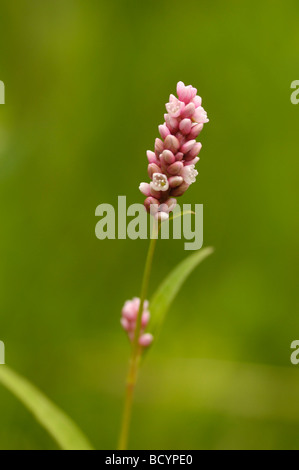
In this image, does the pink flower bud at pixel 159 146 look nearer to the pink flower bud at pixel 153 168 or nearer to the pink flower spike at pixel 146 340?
the pink flower bud at pixel 153 168

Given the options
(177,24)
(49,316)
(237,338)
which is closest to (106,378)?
(49,316)

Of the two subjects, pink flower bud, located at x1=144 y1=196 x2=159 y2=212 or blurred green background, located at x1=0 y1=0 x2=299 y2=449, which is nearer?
pink flower bud, located at x1=144 y1=196 x2=159 y2=212

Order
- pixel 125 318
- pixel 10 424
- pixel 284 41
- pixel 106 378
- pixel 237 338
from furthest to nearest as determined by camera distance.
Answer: pixel 284 41 < pixel 237 338 < pixel 106 378 < pixel 10 424 < pixel 125 318

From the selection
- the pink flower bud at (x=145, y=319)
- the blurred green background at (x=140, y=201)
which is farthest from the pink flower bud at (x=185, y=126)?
the blurred green background at (x=140, y=201)

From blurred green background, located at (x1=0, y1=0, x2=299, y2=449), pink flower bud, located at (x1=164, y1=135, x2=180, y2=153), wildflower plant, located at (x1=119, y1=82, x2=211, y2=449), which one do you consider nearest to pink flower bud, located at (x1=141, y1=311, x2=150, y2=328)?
wildflower plant, located at (x1=119, y1=82, x2=211, y2=449)

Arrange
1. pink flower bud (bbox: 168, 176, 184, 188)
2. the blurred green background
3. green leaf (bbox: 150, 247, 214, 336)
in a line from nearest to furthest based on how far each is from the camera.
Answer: pink flower bud (bbox: 168, 176, 184, 188)
green leaf (bbox: 150, 247, 214, 336)
the blurred green background

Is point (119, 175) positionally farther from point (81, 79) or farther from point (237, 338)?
point (237, 338)

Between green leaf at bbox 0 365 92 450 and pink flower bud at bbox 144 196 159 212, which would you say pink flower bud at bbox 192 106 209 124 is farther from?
green leaf at bbox 0 365 92 450
